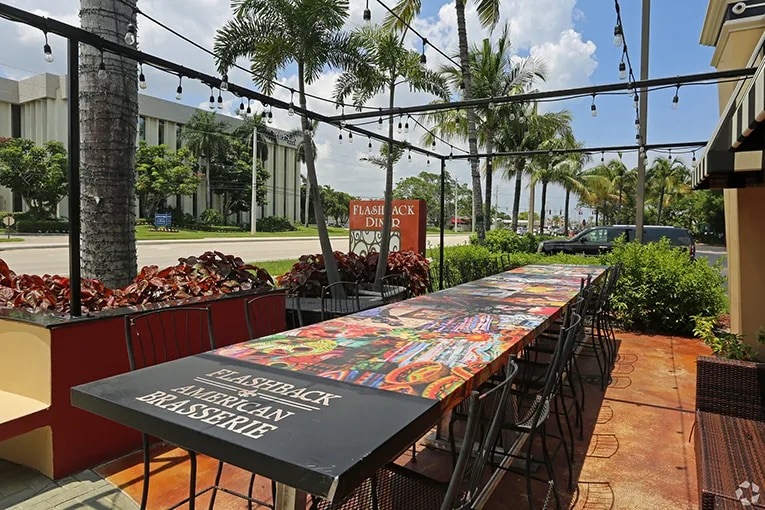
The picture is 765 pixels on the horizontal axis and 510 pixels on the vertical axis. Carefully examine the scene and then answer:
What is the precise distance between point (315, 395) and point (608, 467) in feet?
7.40

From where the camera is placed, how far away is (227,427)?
1439 millimetres

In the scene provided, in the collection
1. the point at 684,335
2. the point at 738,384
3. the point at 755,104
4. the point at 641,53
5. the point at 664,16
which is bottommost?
the point at 684,335

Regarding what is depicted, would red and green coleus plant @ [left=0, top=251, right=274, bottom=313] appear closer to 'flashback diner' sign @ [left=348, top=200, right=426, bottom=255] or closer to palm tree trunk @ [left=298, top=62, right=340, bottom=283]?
palm tree trunk @ [left=298, top=62, right=340, bottom=283]

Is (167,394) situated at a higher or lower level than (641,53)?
lower

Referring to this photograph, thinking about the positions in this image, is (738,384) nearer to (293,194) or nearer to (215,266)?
(215,266)

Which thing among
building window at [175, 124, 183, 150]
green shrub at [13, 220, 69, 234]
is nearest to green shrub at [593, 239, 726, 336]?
green shrub at [13, 220, 69, 234]

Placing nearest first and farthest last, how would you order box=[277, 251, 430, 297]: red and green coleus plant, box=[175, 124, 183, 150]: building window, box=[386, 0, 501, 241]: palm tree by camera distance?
box=[277, 251, 430, 297]: red and green coleus plant
box=[386, 0, 501, 241]: palm tree
box=[175, 124, 183, 150]: building window

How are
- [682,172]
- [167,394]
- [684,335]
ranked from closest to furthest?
[167,394] → [684,335] → [682,172]

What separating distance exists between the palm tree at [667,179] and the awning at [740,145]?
135 ft

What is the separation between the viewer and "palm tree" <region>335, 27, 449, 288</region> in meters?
7.68

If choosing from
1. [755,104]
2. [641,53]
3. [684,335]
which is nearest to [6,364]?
[755,104]

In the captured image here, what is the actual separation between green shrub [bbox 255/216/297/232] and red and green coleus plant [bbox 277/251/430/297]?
3793cm

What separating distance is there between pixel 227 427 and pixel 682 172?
4837 centimetres

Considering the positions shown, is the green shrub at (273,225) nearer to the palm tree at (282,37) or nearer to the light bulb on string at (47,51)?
the palm tree at (282,37)
